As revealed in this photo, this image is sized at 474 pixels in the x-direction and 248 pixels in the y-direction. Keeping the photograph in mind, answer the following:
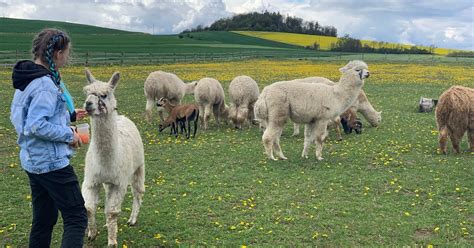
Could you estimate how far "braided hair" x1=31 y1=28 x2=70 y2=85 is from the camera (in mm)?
3426

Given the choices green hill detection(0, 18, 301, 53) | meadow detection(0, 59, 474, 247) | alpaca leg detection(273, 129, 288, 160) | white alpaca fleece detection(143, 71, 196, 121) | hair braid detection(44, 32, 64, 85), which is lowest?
meadow detection(0, 59, 474, 247)

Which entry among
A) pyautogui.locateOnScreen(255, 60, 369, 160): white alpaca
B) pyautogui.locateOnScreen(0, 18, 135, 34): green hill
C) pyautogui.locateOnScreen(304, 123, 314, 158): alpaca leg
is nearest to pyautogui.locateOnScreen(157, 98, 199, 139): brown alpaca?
pyautogui.locateOnScreen(255, 60, 369, 160): white alpaca

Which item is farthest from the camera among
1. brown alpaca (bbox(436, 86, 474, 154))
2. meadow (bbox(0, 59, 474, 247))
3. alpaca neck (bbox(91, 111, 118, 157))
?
brown alpaca (bbox(436, 86, 474, 154))

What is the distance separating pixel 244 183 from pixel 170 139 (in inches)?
169

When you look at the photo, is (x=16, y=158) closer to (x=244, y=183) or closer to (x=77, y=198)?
(x=244, y=183)

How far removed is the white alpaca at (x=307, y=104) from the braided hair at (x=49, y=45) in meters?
5.78

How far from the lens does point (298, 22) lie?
98.1m

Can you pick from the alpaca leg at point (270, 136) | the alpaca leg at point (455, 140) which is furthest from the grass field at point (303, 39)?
the alpaca leg at point (270, 136)

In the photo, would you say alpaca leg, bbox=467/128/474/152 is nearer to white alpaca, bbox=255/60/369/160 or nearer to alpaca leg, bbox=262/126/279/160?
white alpaca, bbox=255/60/369/160

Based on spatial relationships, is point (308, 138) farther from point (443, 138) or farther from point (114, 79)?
point (114, 79)

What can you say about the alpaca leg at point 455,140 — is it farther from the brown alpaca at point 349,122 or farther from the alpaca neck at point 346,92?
the brown alpaca at point 349,122

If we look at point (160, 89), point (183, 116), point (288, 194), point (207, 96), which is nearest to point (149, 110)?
point (160, 89)

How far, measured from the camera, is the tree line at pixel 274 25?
95.8 meters

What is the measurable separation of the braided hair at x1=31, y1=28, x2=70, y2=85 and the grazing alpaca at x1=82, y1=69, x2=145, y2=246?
2.14ft
